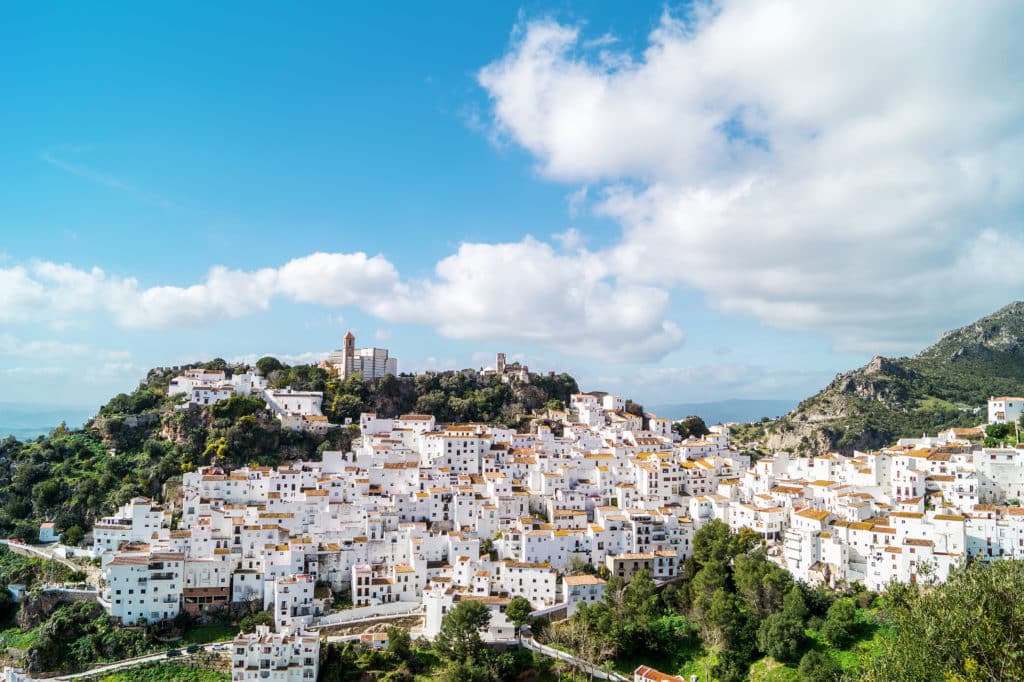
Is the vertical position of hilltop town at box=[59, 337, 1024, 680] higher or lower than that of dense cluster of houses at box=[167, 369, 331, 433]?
lower

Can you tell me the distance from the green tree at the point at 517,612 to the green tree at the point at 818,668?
422 inches

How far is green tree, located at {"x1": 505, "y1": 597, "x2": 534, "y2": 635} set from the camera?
30656mm

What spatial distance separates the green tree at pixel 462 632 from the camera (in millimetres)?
28766

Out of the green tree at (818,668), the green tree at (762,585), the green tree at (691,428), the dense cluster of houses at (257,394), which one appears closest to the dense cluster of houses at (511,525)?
the green tree at (762,585)

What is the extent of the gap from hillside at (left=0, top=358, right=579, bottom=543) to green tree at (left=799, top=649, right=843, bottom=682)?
30.6m

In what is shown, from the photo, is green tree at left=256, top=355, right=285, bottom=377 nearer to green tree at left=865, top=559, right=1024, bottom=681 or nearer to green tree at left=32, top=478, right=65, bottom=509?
green tree at left=32, top=478, right=65, bottom=509

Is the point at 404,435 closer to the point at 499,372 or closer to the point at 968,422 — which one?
the point at 499,372

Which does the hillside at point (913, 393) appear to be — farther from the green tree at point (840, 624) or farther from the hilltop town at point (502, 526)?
the green tree at point (840, 624)

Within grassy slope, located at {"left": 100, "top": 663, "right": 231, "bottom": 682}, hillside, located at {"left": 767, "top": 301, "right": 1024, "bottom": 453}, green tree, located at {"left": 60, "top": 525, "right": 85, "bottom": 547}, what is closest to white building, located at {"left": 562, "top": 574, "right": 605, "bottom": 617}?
grassy slope, located at {"left": 100, "top": 663, "right": 231, "bottom": 682}

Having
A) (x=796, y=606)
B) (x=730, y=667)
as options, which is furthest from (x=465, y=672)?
(x=796, y=606)

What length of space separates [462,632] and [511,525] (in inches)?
326

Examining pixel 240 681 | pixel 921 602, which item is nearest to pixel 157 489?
pixel 240 681

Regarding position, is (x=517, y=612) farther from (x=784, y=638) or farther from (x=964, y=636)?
(x=964, y=636)

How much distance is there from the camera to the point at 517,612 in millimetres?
30703
